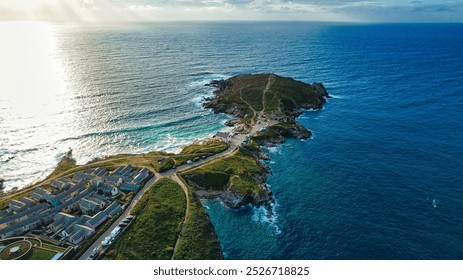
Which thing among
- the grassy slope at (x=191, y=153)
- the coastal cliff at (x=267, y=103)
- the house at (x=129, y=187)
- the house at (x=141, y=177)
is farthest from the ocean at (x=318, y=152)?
the house at (x=141, y=177)

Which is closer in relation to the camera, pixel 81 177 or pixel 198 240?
pixel 198 240

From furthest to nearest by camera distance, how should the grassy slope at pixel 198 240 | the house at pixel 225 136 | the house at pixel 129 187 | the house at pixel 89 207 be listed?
the house at pixel 225 136
the house at pixel 129 187
the house at pixel 89 207
the grassy slope at pixel 198 240

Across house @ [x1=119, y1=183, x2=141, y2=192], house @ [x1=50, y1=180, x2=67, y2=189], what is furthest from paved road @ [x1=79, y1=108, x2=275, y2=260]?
house @ [x1=50, y1=180, x2=67, y2=189]

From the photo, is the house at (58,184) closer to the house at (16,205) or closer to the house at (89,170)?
the house at (89,170)

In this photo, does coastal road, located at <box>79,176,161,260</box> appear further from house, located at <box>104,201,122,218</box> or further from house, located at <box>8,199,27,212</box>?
house, located at <box>8,199,27,212</box>

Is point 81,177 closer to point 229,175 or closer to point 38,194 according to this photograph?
point 38,194

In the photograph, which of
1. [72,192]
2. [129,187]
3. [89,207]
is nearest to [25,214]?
[72,192]

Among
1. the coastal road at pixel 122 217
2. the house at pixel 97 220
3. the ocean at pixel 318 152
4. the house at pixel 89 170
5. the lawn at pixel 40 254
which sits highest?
the lawn at pixel 40 254
